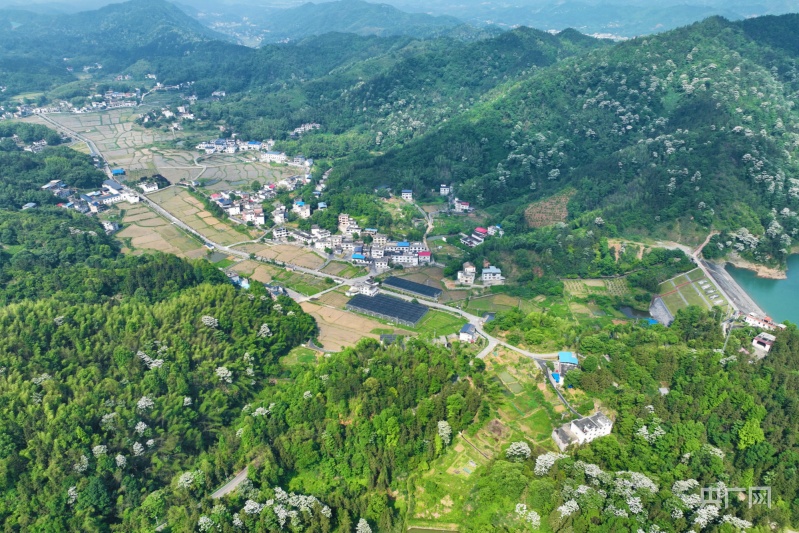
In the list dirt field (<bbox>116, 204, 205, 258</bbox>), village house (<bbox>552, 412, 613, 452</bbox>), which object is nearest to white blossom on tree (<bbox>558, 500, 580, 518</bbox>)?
village house (<bbox>552, 412, 613, 452</bbox>)

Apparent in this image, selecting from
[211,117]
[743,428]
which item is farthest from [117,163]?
[743,428]

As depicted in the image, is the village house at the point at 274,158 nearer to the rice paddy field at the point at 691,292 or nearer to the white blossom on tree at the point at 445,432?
the rice paddy field at the point at 691,292

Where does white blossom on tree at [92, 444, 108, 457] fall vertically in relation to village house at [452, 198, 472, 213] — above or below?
below

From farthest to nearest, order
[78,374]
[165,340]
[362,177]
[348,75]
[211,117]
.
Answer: [348,75], [211,117], [362,177], [165,340], [78,374]

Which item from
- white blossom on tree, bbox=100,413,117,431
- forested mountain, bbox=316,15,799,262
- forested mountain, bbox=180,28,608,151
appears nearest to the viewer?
white blossom on tree, bbox=100,413,117,431

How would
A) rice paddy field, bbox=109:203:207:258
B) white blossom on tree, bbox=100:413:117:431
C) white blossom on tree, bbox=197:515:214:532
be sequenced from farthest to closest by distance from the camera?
rice paddy field, bbox=109:203:207:258 → white blossom on tree, bbox=100:413:117:431 → white blossom on tree, bbox=197:515:214:532

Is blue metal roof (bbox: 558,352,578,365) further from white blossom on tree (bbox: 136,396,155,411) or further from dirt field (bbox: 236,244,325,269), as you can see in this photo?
dirt field (bbox: 236,244,325,269)

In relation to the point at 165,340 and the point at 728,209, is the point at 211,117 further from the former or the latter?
the point at 728,209
